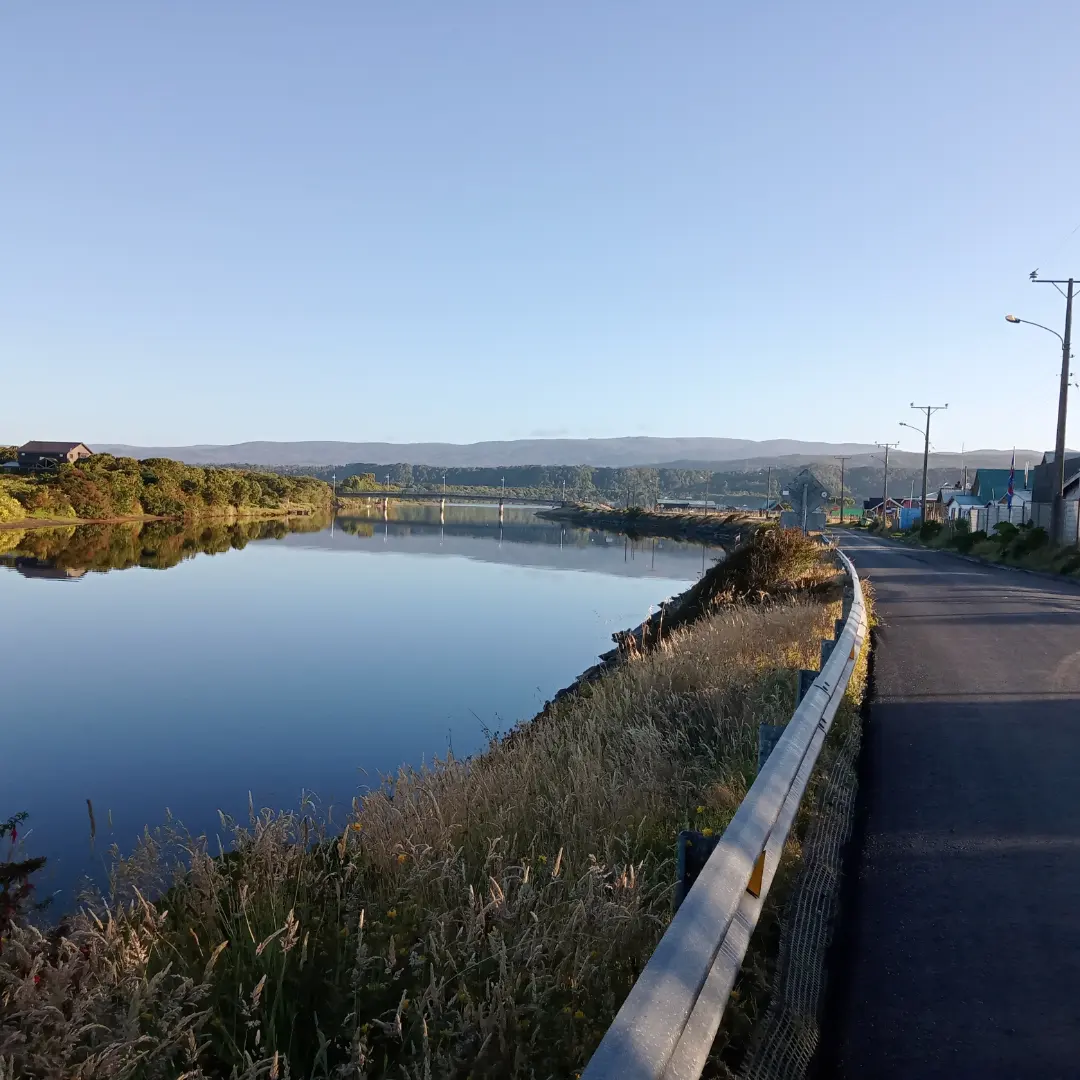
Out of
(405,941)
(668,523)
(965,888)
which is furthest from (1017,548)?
(668,523)

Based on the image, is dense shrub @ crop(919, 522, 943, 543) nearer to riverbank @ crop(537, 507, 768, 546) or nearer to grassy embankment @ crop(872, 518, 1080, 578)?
grassy embankment @ crop(872, 518, 1080, 578)

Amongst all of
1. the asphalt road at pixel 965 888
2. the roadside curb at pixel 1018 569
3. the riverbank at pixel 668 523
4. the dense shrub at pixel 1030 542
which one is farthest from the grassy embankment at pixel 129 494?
the asphalt road at pixel 965 888

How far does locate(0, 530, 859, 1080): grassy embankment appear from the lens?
3127 millimetres

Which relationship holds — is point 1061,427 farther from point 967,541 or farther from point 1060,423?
point 967,541

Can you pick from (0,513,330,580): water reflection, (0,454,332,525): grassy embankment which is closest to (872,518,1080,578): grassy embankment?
(0,513,330,580): water reflection

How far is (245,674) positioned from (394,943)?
58.7ft

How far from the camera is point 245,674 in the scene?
67.7 feet

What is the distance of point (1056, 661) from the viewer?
1173cm

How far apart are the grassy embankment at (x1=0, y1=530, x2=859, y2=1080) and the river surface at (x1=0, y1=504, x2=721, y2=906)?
319 cm

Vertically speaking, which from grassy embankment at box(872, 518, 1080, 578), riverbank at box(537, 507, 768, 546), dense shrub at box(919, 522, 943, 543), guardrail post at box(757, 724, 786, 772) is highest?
guardrail post at box(757, 724, 786, 772)

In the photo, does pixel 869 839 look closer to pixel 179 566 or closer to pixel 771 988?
pixel 771 988

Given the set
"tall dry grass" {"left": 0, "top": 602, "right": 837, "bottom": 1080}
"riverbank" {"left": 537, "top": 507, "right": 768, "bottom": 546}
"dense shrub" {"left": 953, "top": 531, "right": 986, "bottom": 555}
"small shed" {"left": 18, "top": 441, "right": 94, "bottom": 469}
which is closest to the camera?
"tall dry grass" {"left": 0, "top": 602, "right": 837, "bottom": 1080}

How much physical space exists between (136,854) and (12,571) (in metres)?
39.5

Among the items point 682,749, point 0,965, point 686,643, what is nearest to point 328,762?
point 686,643
